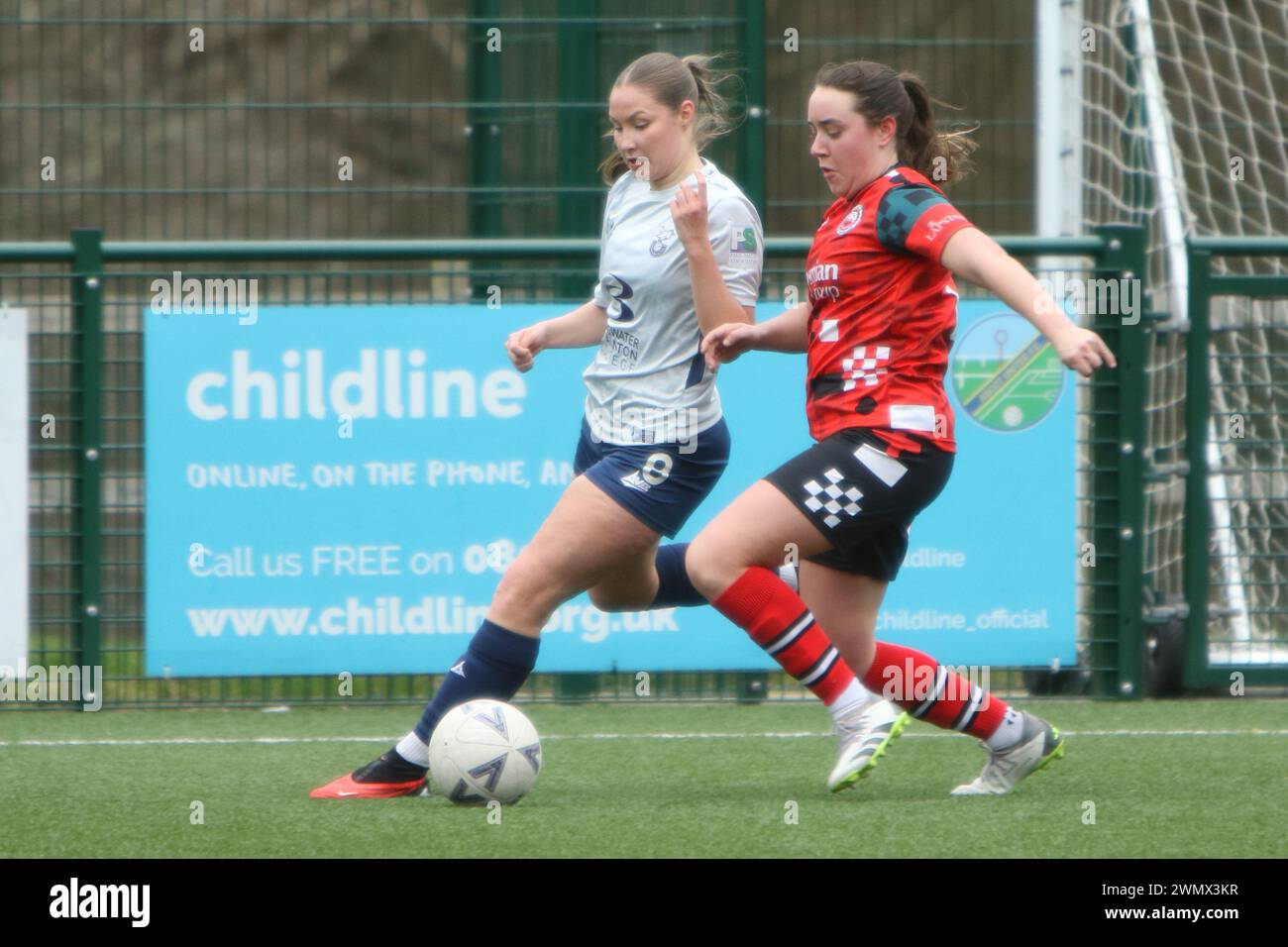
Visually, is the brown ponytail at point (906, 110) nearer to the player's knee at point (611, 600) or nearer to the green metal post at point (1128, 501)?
the player's knee at point (611, 600)

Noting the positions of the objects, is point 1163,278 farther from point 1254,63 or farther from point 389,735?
point 389,735

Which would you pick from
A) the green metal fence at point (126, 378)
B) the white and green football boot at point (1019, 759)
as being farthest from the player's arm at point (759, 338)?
the green metal fence at point (126, 378)

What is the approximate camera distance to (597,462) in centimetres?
550

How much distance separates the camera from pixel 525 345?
5.66 metres

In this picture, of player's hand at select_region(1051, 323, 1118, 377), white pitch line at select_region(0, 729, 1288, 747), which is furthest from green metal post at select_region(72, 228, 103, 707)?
player's hand at select_region(1051, 323, 1118, 377)

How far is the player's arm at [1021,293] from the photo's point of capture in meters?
4.51

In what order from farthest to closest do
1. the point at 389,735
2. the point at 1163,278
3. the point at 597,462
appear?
the point at 1163,278, the point at 389,735, the point at 597,462

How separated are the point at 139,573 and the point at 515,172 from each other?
2.29 metres

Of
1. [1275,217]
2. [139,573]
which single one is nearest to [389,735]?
[139,573]

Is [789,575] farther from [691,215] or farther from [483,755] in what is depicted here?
[691,215]

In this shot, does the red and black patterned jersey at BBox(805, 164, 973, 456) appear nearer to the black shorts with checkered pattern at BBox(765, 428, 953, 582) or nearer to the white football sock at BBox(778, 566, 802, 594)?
the black shorts with checkered pattern at BBox(765, 428, 953, 582)

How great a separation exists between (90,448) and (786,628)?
342 cm

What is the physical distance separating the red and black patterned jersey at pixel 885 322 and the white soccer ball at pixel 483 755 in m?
1.06

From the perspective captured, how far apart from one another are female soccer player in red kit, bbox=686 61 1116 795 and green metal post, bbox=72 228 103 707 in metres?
3.22
